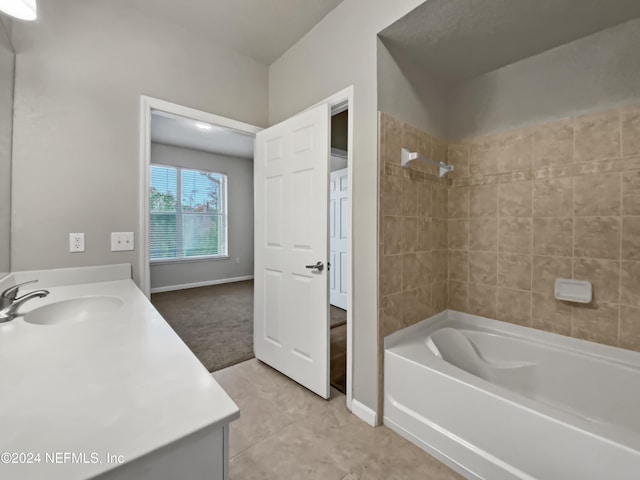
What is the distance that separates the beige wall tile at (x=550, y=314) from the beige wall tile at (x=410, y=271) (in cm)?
77

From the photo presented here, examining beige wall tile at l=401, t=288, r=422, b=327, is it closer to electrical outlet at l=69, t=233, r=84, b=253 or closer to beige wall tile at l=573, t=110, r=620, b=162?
beige wall tile at l=573, t=110, r=620, b=162

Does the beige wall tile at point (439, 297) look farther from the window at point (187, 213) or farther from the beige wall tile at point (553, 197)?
the window at point (187, 213)

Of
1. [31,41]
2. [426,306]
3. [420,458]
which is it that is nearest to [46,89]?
[31,41]

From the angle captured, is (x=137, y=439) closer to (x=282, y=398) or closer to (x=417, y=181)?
(x=282, y=398)

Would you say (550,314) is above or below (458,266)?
below

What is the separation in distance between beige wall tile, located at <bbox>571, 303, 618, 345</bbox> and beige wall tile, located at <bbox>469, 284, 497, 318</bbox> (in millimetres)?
434

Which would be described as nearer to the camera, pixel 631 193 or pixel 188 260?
pixel 631 193

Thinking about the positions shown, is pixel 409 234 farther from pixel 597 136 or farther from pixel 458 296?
pixel 597 136

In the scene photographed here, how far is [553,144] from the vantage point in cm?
175

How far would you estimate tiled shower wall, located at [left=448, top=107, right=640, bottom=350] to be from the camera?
5.03ft

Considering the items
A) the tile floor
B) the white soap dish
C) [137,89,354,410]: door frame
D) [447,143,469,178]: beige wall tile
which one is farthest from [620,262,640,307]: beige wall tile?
[137,89,354,410]: door frame

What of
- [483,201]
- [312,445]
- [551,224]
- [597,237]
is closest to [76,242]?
[312,445]

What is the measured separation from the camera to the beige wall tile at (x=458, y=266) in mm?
2154

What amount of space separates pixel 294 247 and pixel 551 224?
5.51 ft
